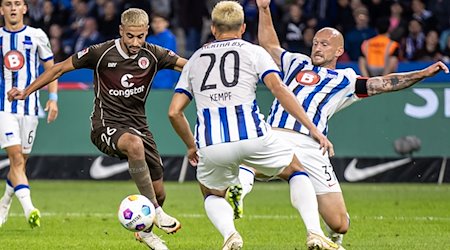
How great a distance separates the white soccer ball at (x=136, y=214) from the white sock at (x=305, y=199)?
4.02 feet

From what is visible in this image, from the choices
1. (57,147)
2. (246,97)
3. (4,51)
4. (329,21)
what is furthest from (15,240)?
(329,21)

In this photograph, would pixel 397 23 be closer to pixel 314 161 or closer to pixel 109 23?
pixel 109 23

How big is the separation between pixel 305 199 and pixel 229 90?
1098mm

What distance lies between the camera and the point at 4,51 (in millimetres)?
12328

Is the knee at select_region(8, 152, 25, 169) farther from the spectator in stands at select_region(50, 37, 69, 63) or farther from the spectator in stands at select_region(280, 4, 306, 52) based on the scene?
the spectator in stands at select_region(50, 37, 69, 63)

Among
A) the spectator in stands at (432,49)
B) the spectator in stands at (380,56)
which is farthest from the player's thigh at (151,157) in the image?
the spectator in stands at (432,49)

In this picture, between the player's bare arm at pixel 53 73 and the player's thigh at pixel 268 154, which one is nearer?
the player's thigh at pixel 268 154

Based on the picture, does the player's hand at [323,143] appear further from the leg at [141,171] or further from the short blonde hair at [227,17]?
the leg at [141,171]

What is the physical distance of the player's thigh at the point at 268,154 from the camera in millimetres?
8430

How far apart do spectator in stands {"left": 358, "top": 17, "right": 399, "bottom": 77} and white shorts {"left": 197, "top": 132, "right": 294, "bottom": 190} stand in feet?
32.0

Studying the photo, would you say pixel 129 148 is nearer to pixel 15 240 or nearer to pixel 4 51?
pixel 15 240

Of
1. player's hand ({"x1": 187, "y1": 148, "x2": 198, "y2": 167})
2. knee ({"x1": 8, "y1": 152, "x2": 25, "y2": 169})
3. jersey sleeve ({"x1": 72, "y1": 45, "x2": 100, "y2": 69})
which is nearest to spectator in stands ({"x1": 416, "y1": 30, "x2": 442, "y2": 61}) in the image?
knee ({"x1": 8, "y1": 152, "x2": 25, "y2": 169})

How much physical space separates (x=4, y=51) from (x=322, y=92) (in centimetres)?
427

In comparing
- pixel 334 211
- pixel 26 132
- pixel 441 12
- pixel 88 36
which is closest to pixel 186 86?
pixel 334 211
